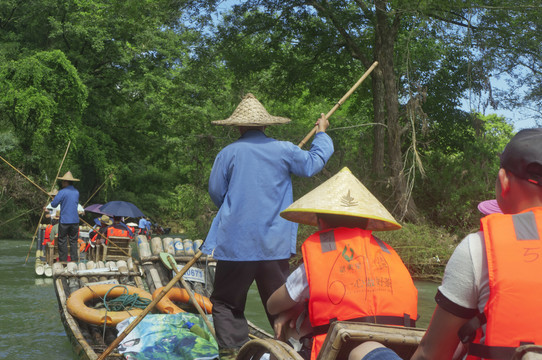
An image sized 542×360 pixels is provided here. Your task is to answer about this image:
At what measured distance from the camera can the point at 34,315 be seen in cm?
746

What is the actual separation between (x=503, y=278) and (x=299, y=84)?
650 inches

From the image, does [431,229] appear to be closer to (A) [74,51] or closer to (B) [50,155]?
(B) [50,155]

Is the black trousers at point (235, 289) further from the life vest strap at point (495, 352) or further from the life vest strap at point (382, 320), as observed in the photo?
the life vest strap at point (495, 352)

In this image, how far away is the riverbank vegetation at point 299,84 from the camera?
1302 centimetres

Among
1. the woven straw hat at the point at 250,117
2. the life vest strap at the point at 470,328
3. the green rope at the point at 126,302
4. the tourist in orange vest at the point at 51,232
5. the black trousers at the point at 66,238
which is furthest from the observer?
the tourist in orange vest at the point at 51,232

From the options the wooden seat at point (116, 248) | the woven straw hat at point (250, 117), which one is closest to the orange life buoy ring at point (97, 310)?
the woven straw hat at point (250, 117)

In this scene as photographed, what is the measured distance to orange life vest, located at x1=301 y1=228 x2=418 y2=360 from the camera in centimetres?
230

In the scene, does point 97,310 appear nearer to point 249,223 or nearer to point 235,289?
point 235,289

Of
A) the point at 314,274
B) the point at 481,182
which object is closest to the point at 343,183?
the point at 314,274

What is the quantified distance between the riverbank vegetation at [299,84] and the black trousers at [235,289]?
7.09 metres

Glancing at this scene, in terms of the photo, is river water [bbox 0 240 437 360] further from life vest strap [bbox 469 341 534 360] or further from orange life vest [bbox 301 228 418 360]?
life vest strap [bbox 469 341 534 360]

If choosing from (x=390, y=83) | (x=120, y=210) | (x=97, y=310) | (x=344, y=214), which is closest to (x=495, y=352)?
(x=344, y=214)

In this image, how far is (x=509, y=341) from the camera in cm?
Answer: 147

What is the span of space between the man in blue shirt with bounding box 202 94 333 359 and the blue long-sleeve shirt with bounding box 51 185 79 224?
24.4 ft
